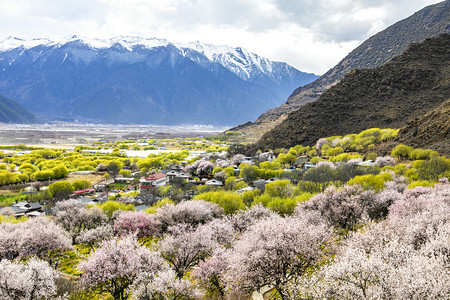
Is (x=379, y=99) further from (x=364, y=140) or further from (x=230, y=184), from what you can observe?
(x=230, y=184)

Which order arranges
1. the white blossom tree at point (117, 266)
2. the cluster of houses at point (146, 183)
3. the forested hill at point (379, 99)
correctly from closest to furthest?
the white blossom tree at point (117, 266) → the cluster of houses at point (146, 183) → the forested hill at point (379, 99)

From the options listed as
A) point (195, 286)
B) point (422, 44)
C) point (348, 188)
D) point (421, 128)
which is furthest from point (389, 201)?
point (422, 44)

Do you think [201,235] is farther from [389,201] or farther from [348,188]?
[389,201]

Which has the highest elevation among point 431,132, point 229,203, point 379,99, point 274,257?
point 379,99

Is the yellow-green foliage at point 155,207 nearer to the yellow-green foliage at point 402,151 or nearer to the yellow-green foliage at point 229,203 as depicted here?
the yellow-green foliage at point 229,203

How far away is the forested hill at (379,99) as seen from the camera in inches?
3661

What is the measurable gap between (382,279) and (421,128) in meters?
67.3

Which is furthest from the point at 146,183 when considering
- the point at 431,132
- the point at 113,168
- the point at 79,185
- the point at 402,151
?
the point at 431,132

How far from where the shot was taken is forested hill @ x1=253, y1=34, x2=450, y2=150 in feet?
305

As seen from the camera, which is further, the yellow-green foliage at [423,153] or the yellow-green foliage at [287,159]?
the yellow-green foliage at [287,159]

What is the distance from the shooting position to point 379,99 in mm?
100438

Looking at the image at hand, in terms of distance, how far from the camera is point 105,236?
96.9ft

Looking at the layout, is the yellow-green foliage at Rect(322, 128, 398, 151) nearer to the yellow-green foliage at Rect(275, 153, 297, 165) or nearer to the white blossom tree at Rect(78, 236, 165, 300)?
the yellow-green foliage at Rect(275, 153, 297, 165)

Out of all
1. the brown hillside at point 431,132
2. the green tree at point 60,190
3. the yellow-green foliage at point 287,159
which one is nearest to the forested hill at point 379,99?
the yellow-green foliage at point 287,159
